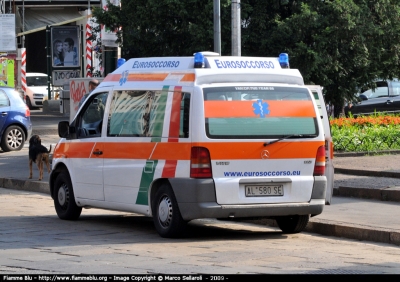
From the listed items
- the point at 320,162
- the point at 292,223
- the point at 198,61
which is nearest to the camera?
the point at 198,61

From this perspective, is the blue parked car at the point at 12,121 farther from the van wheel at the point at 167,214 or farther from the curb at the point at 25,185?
the van wheel at the point at 167,214

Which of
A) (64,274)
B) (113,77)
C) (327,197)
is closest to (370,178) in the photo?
(327,197)

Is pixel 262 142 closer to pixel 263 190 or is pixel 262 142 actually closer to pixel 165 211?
pixel 263 190

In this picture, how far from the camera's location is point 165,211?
34.8 feet

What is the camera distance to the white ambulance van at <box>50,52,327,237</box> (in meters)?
10.2

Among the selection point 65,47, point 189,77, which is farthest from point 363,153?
point 65,47

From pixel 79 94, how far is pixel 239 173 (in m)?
10.5

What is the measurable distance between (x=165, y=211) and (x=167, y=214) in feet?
0.18

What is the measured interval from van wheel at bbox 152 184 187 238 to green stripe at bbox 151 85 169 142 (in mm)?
631

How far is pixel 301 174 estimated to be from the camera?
420 inches

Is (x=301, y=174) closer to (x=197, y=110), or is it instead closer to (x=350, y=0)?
(x=197, y=110)

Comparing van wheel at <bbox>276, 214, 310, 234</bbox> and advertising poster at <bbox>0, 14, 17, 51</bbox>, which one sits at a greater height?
advertising poster at <bbox>0, 14, 17, 51</bbox>

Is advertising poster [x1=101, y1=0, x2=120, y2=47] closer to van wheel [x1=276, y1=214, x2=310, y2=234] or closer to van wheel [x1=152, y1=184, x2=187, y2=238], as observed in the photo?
van wheel [x1=276, y1=214, x2=310, y2=234]

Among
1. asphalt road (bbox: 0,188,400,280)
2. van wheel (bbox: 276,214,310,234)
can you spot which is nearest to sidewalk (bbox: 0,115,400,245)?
asphalt road (bbox: 0,188,400,280)
